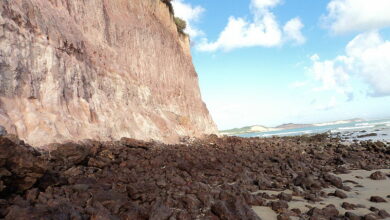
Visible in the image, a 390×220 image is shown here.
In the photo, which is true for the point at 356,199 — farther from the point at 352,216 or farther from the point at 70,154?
the point at 70,154

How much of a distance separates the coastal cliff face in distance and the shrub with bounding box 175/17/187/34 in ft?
17.8

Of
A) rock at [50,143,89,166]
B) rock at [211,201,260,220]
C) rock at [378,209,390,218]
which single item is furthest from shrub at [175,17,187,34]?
rock at [378,209,390,218]

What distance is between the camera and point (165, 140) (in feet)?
57.9

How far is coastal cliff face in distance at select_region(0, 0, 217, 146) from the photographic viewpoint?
31.7 ft

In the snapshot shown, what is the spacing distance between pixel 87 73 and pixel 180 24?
2055 centimetres

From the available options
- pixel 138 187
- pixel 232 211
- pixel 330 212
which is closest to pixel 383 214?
pixel 330 212

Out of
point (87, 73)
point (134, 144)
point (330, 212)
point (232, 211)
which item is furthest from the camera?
point (87, 73)

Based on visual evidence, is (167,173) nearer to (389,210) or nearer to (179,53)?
(389,210)

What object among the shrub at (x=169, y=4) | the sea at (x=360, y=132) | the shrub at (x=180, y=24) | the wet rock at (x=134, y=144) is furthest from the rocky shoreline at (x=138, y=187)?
the shrub at (x=180, y=24)

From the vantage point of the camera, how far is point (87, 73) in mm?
14141

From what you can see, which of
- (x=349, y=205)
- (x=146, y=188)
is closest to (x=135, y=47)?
(x=146, y=188)

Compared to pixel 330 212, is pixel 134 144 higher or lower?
higher

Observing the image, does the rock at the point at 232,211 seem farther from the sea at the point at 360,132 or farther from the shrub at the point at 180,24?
the shrub at the point at 180,24

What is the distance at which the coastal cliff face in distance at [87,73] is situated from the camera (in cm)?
966
